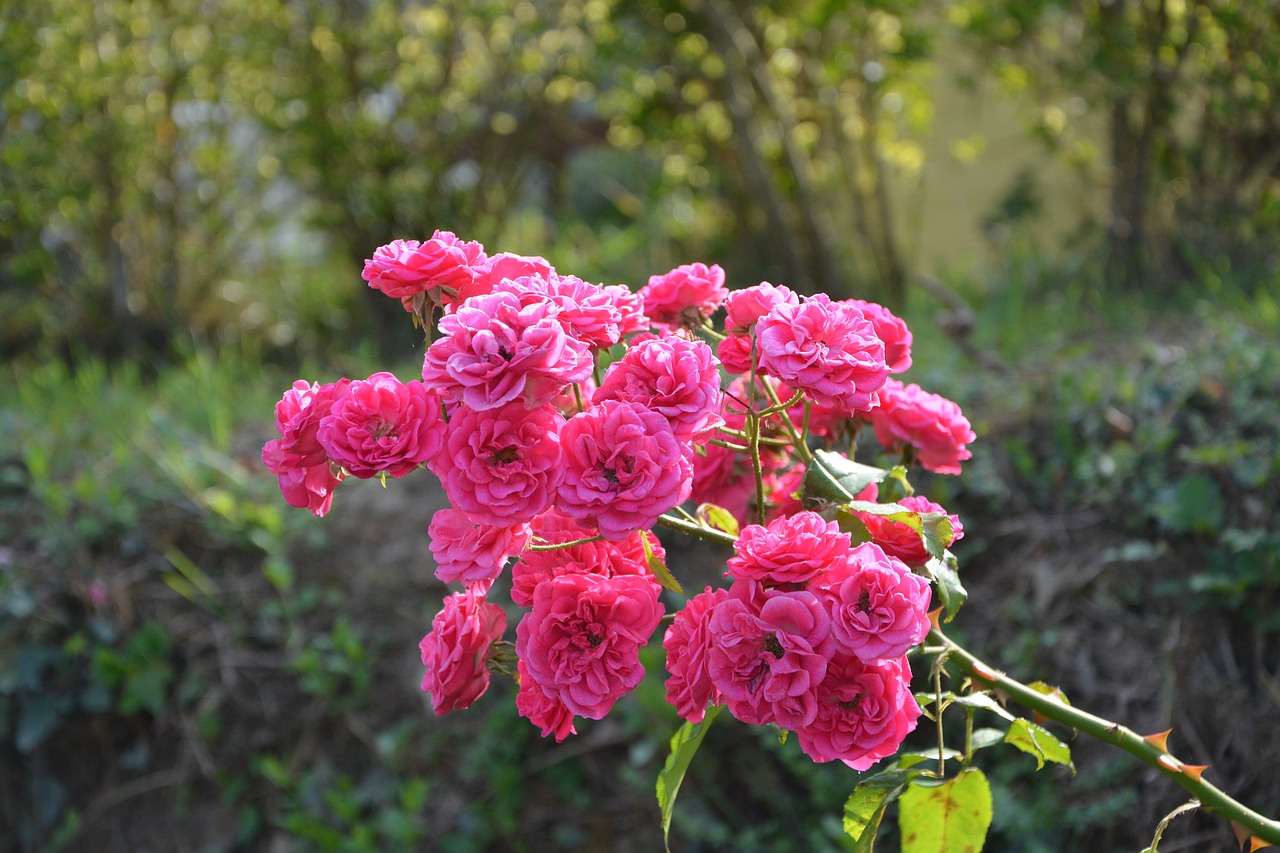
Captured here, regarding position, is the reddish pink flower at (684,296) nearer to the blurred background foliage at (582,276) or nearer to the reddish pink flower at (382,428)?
the reddish pink flower at (382,428)

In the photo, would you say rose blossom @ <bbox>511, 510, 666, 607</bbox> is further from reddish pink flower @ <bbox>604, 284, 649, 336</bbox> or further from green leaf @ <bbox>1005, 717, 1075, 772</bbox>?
green leaf @ <bbox>1005, 717, 1075, 772</bbox>

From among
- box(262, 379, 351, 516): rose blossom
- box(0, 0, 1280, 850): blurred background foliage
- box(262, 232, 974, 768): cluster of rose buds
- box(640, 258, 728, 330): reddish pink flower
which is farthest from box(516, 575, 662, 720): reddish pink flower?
box(0, 0, 1280, 850): blurred background foliage

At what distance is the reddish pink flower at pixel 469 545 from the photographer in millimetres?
889

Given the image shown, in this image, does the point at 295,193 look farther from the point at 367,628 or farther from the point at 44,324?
the point at 367,628

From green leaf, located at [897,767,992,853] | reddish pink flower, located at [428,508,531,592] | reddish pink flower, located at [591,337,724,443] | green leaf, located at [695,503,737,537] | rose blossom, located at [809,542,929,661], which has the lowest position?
green leaf, located at [897,767,992,853]

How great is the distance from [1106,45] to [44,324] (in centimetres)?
468

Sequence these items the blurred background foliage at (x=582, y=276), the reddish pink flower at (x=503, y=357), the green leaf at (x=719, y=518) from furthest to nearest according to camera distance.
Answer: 1. the blurred background foliage at (x=582, y=276)
2. the green leaf at (x=719, y=518)
3. the reddish pink flower at (x=503, y=357)

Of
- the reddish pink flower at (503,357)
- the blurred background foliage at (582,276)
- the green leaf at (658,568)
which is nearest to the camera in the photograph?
the reddish pink flower at (503,357)

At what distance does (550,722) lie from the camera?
951 millimetres

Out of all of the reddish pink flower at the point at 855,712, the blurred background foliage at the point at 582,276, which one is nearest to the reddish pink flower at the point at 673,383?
the reddish pink flower at the point at 855,712

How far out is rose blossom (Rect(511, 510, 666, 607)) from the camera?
96 cm

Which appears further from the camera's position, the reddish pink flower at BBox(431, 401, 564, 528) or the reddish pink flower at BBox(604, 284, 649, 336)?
the reddish pink flower at BBox(604, 284, 649, 336)

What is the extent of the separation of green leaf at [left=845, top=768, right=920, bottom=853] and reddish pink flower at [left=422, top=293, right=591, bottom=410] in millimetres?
496

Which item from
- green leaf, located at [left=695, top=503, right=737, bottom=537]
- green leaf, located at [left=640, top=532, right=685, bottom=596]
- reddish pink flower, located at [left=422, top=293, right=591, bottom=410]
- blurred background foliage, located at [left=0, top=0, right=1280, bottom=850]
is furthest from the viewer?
blurred background foliage, located at [left=0, top=0, right=1280, bottom=850]
